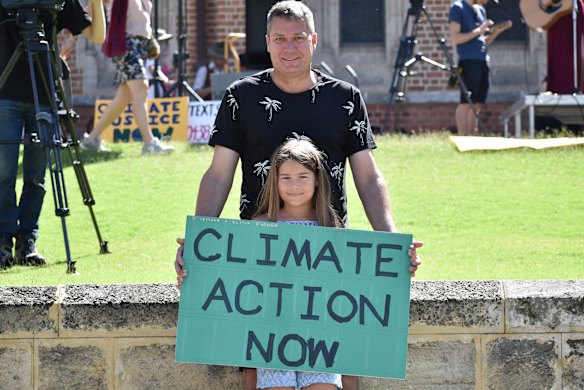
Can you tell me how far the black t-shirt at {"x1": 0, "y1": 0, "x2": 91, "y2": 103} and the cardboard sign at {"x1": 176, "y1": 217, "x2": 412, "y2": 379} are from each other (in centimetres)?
336

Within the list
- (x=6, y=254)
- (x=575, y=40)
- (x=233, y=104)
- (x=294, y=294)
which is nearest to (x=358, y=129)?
(x=233, y=104)

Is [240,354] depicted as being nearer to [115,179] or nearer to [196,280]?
[196,280]

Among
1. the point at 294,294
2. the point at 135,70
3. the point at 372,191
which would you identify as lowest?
the point at 294,294

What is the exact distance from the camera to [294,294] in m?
5.52

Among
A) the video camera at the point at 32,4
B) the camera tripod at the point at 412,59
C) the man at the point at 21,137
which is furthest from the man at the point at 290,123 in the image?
the camera tripod at the point at 412,59

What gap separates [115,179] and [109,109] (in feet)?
5.47

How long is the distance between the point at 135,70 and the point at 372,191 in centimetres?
816

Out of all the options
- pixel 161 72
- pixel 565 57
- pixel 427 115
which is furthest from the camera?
pixel 427 115

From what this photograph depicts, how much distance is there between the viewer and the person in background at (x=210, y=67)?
2161cm

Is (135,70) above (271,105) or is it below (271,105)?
below

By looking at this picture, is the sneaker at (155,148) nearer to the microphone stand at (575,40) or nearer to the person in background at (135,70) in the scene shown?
the person in background at (135,70)

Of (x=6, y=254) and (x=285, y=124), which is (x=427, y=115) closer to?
(x=6, y=254)

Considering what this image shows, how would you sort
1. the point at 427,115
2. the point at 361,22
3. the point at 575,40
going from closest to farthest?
the point at 575,40, the point at 427,115, the point at 361,22

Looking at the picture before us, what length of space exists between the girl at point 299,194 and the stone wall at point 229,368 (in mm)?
421
